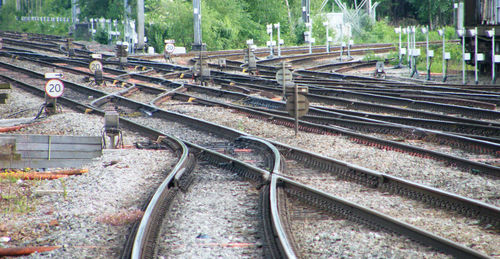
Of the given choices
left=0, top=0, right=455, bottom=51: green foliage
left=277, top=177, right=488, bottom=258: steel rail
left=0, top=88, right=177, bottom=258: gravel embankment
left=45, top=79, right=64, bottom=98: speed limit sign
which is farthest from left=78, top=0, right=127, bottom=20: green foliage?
left=277, top=177, right=488, bottom=258: steel rail

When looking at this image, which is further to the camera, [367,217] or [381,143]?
[381,143]

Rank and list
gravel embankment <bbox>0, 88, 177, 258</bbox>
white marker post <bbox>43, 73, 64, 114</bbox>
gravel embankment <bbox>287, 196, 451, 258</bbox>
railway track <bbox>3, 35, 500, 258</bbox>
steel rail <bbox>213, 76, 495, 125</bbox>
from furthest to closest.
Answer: white marker post <bbox>43, 73, 64, 114</bbox>
steel rail <bbox>213, 76, 495, 125</bbox>
gravel embankment <bbox>0, 88, 177, 258</bbox>
railway track <bbox>3, 35, 500, 258</bbox>
gravel embankment <bbox>287, 196, 451, 258</bbox>

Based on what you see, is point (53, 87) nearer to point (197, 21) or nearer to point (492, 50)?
point (492, 50)

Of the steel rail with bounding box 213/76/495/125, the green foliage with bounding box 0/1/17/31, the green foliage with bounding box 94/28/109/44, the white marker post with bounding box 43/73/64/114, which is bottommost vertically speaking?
the steel rail with bounding box 213/76/495/125

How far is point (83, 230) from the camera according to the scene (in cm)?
711

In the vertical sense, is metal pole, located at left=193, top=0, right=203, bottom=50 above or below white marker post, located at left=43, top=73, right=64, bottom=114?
above

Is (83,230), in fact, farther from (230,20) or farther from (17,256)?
(230,20)

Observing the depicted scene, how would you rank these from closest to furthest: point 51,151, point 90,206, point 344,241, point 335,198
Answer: point 344,241
point 335,198
point 90,206
point 51,151

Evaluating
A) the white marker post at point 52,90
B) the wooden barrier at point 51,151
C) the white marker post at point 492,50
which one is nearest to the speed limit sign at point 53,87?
the white marker post at point 52,90

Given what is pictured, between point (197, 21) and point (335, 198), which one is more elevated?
point (197, 21)

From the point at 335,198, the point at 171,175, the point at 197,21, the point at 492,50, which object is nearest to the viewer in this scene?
the point at 335,198

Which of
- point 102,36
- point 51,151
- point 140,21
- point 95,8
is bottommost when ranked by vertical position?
point 51,151

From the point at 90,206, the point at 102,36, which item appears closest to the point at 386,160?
the point at 90,206

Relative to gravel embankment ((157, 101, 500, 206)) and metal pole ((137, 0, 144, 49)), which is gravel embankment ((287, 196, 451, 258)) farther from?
metal pole ((137, 0, 144, 49))
